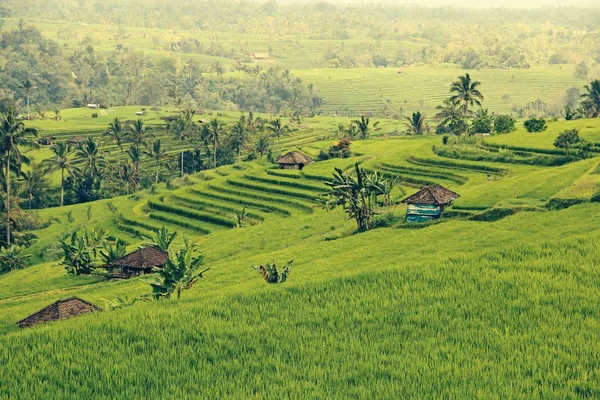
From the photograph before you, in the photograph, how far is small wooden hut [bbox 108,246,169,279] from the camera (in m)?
44.2

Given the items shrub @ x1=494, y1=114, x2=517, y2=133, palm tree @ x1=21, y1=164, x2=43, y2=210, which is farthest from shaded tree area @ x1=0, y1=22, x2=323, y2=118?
shrub @ x1=494, y1=114, x2=517, y2=133

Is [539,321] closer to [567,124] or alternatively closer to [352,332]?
[352,332]

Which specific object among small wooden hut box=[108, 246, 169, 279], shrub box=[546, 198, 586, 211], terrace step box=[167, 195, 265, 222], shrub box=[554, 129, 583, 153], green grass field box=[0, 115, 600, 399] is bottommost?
terrace step box=[167, 195, 265, 222]

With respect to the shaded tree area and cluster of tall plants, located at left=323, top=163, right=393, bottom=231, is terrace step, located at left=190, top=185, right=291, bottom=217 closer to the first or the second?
cluster of tall plants, located at left=323, top=163, right=393, bottom=231

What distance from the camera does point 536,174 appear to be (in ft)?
161

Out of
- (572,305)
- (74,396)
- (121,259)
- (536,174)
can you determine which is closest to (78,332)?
(74,396)

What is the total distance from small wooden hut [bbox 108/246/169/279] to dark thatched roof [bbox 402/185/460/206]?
47.8 ft

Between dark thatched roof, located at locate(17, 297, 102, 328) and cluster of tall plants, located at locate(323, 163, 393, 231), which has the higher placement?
cluster of tall plants, located at locate(323, 163, 393, 231)

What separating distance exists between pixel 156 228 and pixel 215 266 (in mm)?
20835

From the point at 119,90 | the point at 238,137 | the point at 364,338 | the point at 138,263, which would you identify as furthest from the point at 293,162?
the point at 119,90

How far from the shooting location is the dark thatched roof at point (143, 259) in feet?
145

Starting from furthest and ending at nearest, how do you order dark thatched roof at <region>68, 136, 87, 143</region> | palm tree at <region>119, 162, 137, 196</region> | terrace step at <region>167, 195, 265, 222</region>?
dark thatched roof at <region>68, 136, 87, 143</region>, palm tree at <region>119, 162, 137, 196</region>, terrace step at <region>167, 195, 265, 222</region>

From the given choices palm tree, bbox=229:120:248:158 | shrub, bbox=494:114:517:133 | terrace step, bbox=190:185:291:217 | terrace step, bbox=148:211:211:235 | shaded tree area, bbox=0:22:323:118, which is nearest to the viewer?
terrace step, bbox=148:211:211:235

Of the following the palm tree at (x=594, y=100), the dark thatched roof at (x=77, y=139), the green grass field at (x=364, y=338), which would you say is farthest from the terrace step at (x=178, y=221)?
the dark thatched roof at (x=77, y=139)
